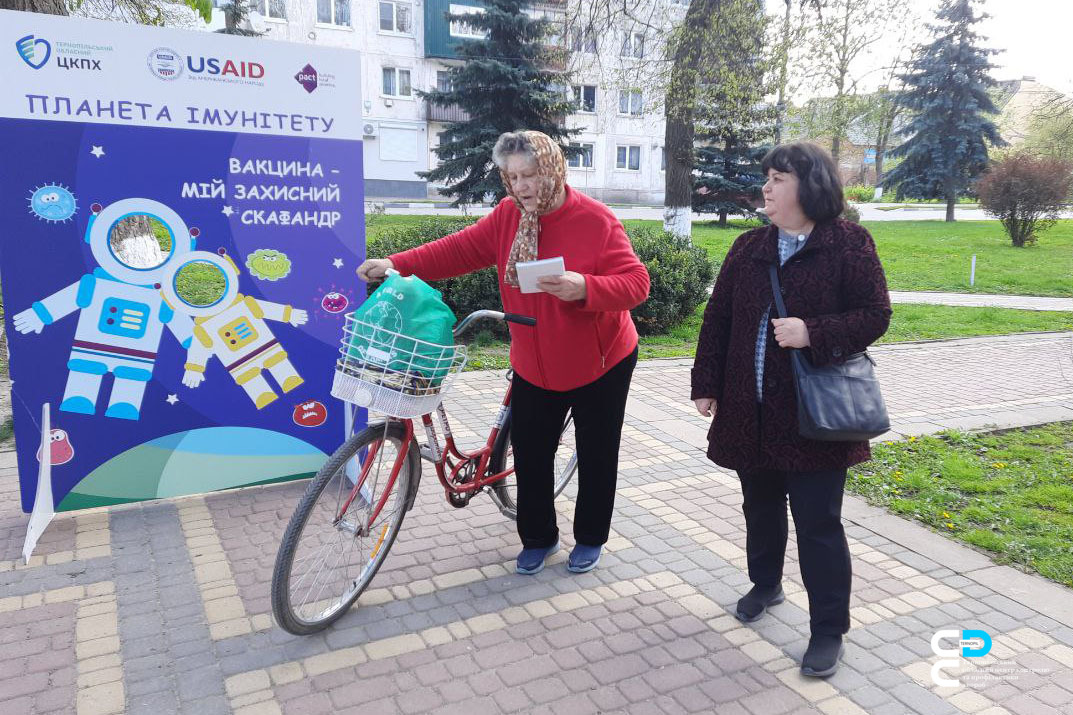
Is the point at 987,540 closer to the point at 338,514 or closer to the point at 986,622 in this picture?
the point at 986,622

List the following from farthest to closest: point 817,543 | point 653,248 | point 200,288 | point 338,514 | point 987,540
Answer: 1. point 653,248
2. point 200,288
3. point 987,540
4. point 338,514
5. point 817,543

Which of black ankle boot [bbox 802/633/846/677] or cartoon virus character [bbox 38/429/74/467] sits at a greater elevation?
cartoon virus character [bbox 38/429/74/467]

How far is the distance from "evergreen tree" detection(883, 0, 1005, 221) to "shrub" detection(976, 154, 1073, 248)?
1033cm

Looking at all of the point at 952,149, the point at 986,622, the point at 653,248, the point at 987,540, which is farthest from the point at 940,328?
the point at 952,149

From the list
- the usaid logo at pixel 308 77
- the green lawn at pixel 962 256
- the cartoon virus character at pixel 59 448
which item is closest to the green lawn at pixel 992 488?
the usaid logo at pixel 308 77

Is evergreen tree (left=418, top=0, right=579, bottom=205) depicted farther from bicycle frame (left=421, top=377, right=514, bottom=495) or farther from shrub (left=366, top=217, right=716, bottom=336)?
bicycle frame (left=421, top=377, right=514, bottom=495)

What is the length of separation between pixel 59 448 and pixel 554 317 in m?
2.54

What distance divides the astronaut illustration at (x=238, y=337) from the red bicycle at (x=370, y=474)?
45.4 inches

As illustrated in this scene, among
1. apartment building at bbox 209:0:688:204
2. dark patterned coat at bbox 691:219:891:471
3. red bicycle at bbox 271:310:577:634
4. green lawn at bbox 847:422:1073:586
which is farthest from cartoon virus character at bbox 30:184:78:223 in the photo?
apartment building at bbox 209:0:688:204

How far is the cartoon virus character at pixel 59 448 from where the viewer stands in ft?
12.6

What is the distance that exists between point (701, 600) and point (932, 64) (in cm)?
3391

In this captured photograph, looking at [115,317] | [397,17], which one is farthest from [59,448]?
[397,17]

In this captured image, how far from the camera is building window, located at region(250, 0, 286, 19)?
107ft

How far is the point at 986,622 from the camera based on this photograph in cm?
333
